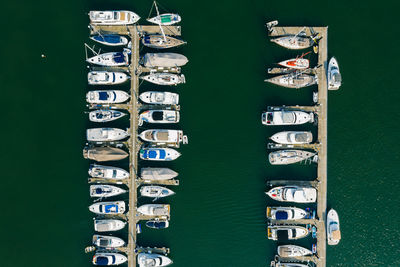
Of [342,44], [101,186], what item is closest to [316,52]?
[342,44]

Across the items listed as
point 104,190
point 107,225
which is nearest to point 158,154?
point 104,190

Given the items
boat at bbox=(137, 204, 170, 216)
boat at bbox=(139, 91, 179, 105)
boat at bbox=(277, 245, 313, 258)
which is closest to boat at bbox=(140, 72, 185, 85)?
boat at bbox=(139, 91, 179, 105)

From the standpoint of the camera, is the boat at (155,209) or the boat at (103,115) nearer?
the boat at (155,209)

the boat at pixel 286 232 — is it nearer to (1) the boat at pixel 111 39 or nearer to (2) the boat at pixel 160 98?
(2) the boat at pixel 160 98

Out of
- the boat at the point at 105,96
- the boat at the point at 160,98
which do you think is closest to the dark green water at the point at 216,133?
the boat at the point at 160,98

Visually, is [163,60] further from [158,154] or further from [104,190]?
[104,190]

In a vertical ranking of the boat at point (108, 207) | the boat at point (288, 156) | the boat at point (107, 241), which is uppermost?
the boat at point (288, 156)

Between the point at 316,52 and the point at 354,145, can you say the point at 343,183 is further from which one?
the point at 316,52

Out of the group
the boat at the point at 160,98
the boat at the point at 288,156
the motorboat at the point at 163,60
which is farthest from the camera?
the boat at the point at 160,98

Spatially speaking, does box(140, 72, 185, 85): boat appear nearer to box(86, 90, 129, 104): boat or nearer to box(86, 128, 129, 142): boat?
box(86, 90, 129, 104): boat
